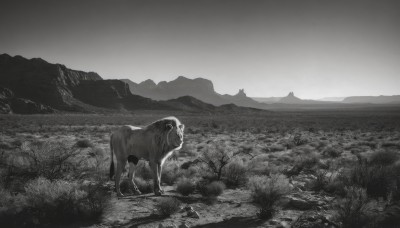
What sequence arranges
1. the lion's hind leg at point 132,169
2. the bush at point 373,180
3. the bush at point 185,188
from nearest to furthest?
the bush at point 373,180 → the lion's hind leg at point 132,169 → the bush at point 185,188

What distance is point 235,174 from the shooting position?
8523 millimetres

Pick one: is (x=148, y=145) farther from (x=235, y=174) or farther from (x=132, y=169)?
(x=235, y=174)

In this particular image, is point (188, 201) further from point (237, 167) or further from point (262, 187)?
point (237, 167)

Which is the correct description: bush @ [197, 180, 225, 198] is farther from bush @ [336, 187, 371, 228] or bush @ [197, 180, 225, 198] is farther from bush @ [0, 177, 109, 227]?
bush @ [336, 187, 371, 228]

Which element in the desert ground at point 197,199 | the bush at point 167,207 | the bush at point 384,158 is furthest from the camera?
the bush at point 384,158

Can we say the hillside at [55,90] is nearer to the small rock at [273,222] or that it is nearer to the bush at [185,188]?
the bush at [185,188]

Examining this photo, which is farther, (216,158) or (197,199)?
(216,158)

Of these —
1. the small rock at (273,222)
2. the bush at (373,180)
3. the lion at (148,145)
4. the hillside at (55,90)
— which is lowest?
the small rock at (273,222)

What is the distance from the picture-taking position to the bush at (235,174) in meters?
8.29

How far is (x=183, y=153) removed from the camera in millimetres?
14570

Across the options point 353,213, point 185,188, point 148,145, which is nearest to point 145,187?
point 185,188

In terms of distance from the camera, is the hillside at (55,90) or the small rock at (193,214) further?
the hillside at (55,90)

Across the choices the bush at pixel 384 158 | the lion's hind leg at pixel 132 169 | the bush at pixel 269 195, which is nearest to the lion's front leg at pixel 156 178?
the lion's hind leg at pixel 132 169

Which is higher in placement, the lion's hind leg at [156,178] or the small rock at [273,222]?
the lion's hind leg at [156,178]
